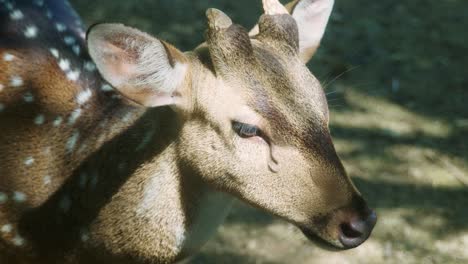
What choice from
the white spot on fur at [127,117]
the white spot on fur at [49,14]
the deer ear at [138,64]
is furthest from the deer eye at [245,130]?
the white spot on fur at [49,14]

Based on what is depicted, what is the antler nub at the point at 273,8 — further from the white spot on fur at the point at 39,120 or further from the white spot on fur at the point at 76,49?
the white spot on fur at the point at 39,120

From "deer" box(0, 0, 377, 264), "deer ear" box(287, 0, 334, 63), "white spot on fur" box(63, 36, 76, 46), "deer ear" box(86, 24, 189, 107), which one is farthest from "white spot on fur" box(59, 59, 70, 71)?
"deer ear" box(287, 0, 334, 63)

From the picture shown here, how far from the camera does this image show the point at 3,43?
311cm

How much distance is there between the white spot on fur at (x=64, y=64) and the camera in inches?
120

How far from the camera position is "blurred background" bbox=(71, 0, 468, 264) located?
400 centimetres

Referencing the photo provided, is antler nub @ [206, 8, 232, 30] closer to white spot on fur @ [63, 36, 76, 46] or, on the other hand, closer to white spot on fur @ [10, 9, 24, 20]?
white spot on fur @ [63, 36, 76, 46]

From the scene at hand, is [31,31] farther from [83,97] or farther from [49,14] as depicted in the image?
[83,97]

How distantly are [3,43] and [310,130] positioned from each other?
153 centimetres

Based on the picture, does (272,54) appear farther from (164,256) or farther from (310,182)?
(164,256)

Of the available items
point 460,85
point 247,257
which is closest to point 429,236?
point 247,257

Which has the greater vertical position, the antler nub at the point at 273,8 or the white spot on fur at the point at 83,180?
the antler nub at the point at 273,8

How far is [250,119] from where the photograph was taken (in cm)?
238

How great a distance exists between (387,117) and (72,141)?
2630 millimetres

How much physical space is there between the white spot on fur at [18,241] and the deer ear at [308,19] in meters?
1.31
